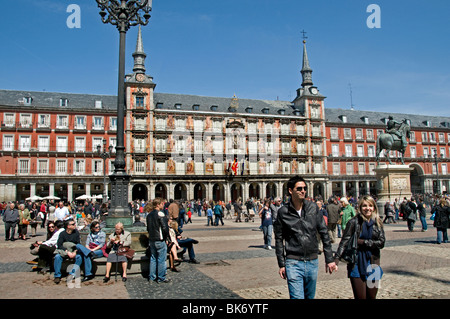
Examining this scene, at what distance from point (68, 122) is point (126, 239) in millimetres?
42082

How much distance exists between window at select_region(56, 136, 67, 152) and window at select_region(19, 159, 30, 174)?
3.81m

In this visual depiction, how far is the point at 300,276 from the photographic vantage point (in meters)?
3.79

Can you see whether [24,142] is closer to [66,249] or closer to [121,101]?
[121,101]

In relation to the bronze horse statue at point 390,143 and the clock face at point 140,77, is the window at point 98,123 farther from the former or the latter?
the bronze horse statue at point 390,143

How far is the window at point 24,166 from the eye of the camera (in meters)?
42.5

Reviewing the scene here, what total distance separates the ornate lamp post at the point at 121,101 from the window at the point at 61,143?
3899 centimetres

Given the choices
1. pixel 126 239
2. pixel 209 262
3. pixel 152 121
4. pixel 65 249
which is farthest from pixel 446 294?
pixel 152 121

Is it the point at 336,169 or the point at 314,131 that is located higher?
the point at 314,131

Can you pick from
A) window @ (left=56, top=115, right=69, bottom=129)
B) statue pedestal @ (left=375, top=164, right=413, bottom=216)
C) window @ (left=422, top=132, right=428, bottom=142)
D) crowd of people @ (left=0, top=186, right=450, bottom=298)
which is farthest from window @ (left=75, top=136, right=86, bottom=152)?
window @ (left=422, top=132, right=428, bottom=142)

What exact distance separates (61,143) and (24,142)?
4.14 meters

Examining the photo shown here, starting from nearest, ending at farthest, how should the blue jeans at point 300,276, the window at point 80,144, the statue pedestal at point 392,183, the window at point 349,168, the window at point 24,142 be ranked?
the blue jeans at point 300,276, the statue pedestal at point 392,183, the window at point 24,142, the window at point 80,144, the window at point 349,168

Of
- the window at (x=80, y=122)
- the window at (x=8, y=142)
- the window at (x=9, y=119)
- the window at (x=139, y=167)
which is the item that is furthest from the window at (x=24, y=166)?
the window at (x=139, y=167)

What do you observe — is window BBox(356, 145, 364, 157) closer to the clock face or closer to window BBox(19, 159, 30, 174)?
the clock face

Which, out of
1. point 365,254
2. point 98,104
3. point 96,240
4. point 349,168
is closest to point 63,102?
point 98,104
